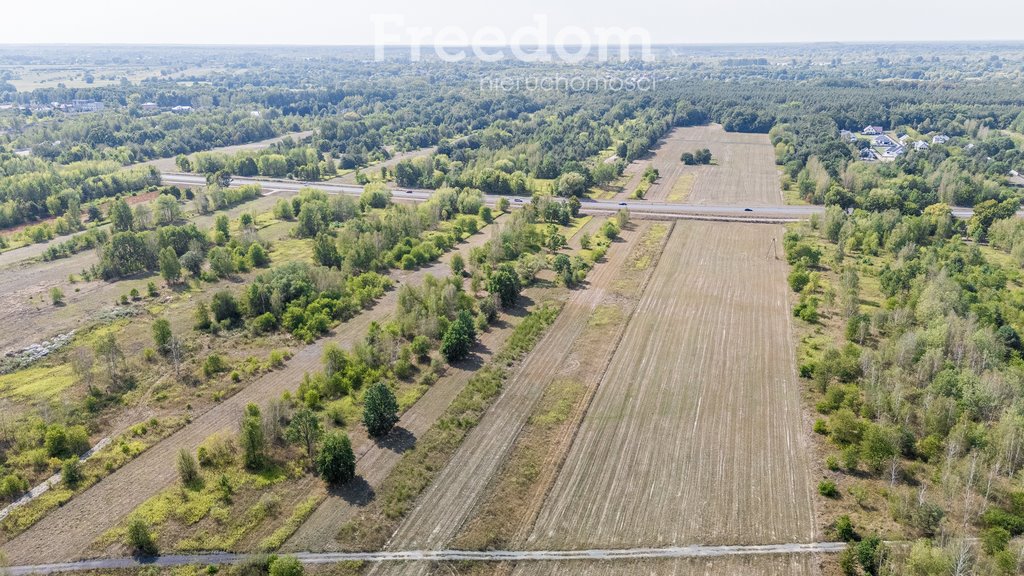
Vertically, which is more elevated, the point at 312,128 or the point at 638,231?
the point at 312,128

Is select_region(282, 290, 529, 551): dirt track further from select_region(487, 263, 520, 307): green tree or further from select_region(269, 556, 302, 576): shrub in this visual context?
select_region(487, 263, 520, 307): green tree

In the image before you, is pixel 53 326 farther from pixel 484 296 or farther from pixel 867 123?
pixel 867 123

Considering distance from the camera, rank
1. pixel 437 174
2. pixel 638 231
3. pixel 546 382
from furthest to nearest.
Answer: pixel 437 174 < pixel 638 231 < pixel 546 382

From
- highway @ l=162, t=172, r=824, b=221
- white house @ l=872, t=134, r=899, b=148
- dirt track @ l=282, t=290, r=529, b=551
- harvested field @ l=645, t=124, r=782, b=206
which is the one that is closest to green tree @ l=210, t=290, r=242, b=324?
dirt track @ l=282, t=290, r=529, b=551

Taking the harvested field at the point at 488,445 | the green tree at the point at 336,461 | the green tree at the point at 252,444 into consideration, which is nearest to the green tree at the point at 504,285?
the harvested field at the point at 488,445

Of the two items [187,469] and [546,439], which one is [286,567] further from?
[546,439]

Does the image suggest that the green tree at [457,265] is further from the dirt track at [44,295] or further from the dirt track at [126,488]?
the dirt track at [44,295]

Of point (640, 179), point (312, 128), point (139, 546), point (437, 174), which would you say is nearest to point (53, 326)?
point (139, 546)
